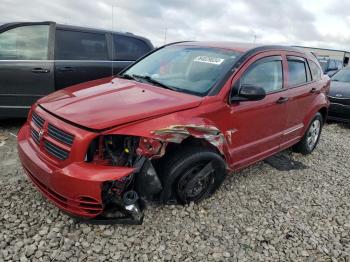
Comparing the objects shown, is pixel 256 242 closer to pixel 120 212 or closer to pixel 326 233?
pixel 326 233

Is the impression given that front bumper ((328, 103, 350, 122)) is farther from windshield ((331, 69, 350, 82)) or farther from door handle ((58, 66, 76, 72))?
door handle ((58, 66, 76, 72))

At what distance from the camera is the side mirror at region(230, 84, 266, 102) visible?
342 cm

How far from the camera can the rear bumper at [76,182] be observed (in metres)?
2.63

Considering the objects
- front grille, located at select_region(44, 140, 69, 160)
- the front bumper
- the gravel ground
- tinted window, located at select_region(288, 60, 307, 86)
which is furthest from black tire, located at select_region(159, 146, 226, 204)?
the front bumper

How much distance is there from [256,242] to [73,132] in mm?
1872

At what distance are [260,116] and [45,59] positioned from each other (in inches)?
136

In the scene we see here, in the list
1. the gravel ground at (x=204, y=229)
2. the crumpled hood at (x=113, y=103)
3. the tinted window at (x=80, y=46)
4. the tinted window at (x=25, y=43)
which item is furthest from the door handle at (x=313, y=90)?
the tinted window at (x=25, y=43)

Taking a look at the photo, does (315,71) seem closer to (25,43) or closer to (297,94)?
(297,94)

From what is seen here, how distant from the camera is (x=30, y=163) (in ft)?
9.85

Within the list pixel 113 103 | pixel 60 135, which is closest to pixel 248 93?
pixel 113 103

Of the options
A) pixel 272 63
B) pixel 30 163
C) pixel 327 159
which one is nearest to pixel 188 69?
pixel 272 63

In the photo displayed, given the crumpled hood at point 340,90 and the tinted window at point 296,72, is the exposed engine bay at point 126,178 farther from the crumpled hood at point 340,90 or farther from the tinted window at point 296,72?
the crumpled hood at point 340,90

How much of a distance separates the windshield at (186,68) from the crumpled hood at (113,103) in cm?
21

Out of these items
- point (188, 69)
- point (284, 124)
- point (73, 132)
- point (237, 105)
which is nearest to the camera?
point (73, 132)
